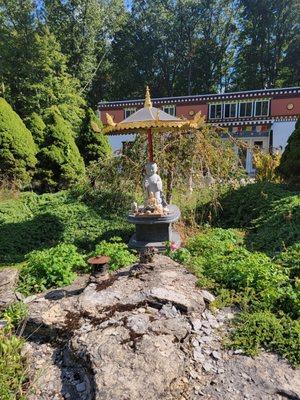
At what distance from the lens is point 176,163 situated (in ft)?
24.1

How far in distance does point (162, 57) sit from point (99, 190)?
88.1 ft

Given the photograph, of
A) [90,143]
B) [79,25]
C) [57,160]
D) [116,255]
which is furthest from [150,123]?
[79,25]

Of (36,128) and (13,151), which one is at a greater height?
(36,128)

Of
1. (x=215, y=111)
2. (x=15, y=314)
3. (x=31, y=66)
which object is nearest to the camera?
(x=15, y=314)

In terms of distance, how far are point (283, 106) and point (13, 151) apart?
1653 cm

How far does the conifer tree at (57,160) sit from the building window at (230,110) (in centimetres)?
1333

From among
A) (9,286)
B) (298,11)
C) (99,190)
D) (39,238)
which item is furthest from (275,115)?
(9,286)

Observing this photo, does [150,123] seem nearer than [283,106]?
Yes

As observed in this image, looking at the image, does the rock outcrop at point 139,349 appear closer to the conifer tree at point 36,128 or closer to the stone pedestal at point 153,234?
the stone pedestal at point 153,234

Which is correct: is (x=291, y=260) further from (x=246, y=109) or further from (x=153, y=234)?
(x=246, y=109)

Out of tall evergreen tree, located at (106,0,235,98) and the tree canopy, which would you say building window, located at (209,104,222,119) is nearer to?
the tree canopy

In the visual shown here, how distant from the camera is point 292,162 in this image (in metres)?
7.77

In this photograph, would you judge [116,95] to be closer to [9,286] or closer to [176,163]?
[176,163]

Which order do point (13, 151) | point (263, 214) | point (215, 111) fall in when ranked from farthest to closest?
point (215, 111)
point (13, 151)
point (263, 214)
